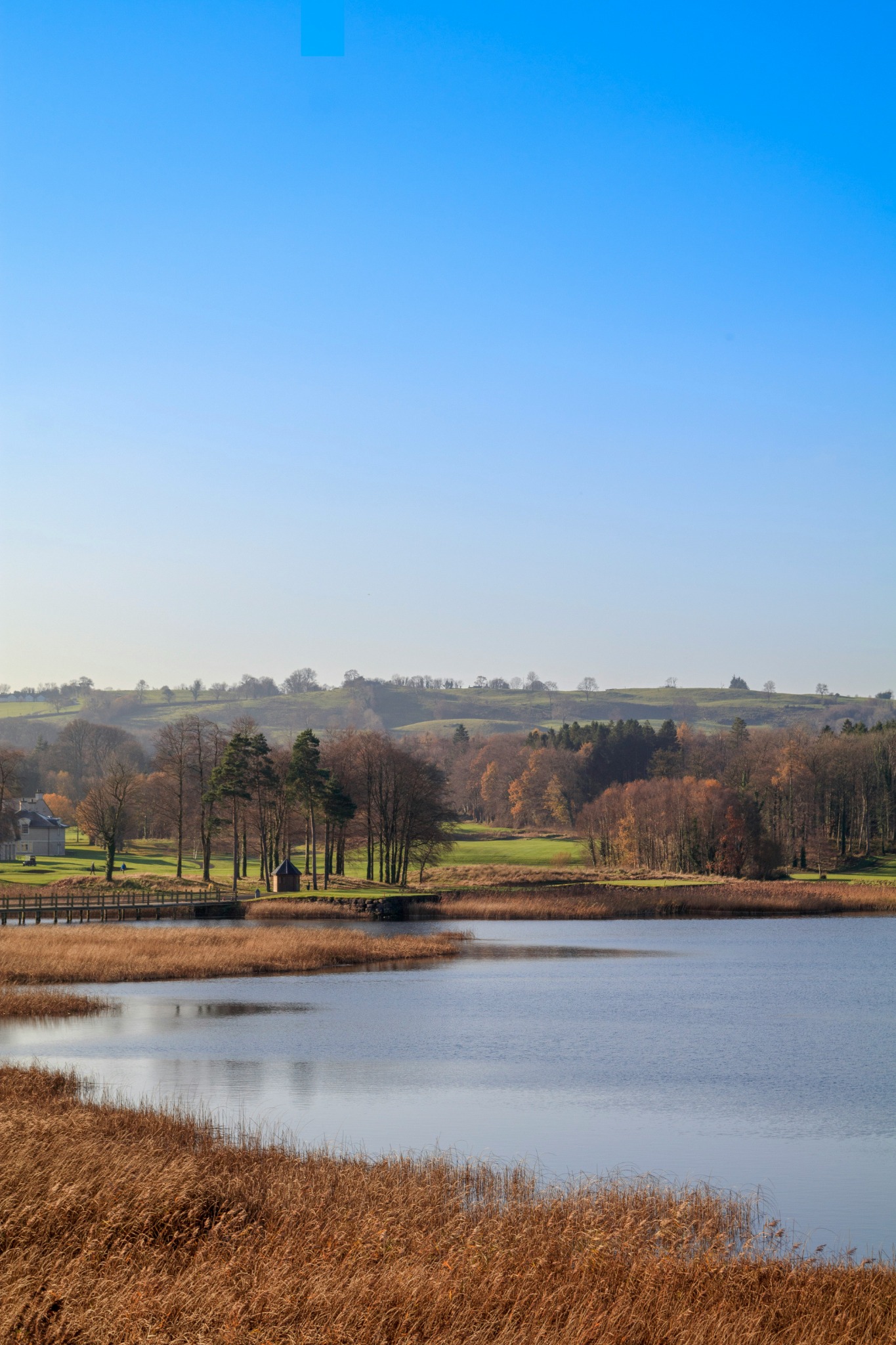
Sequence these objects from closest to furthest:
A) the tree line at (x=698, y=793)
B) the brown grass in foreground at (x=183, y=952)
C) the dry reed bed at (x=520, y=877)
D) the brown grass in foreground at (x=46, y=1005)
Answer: the brown grass in foreground at (x=46, y=1005)
the brown grass in foreground at (x=183, y=952)
the dry reed bed at (x=520, y=877)
the tree line at (x=698, y=793)

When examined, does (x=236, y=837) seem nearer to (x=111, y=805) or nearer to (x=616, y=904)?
(x=111, y=805)

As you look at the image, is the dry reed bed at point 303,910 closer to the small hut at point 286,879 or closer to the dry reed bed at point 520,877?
the small hut at point 286,879

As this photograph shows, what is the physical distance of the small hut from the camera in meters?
74.2

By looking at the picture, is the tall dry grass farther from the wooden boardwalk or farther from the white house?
the white house

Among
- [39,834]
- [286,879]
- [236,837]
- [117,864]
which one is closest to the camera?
[286,879]

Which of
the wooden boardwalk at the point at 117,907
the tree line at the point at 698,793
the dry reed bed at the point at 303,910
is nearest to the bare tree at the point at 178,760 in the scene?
the wooden boardwalk at the point at 117,907

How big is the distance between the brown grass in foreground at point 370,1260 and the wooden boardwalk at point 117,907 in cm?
4871

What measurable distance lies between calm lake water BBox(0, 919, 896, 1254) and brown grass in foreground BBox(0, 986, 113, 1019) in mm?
1041

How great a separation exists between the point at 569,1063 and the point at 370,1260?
16.3m

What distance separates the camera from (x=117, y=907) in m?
64.3

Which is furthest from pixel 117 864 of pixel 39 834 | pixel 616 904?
pixel 616 904

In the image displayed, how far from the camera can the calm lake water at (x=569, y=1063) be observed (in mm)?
18031

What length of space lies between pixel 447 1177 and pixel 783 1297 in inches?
203

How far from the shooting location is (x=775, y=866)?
9269 centimetres
